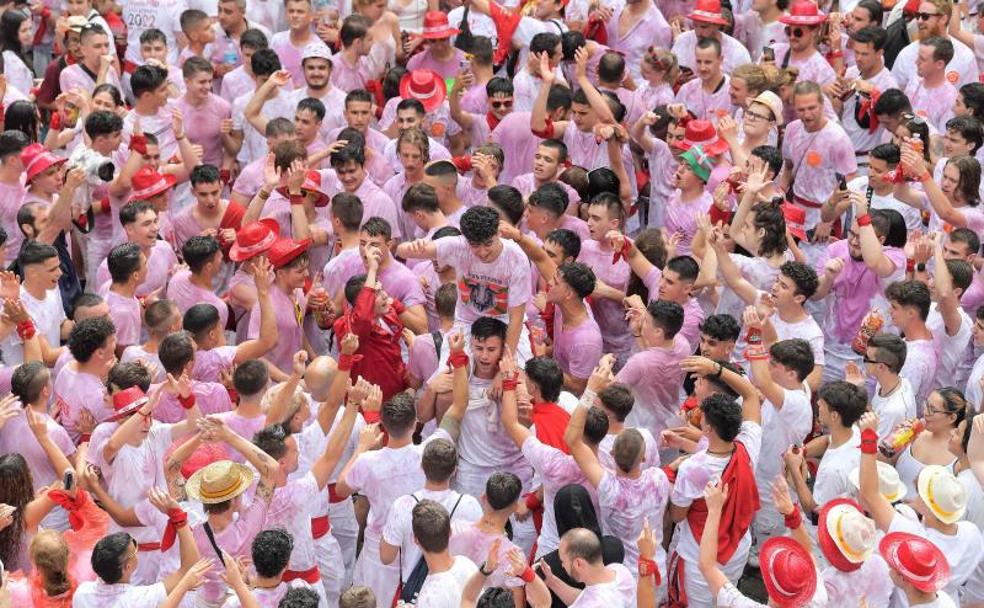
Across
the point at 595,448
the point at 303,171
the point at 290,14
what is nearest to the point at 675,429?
the point at 595,448

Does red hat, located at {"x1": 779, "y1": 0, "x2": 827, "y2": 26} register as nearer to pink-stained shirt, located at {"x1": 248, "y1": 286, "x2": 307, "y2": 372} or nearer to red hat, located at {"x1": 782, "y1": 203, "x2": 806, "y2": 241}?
red hat, located at {"x1": 782, "y1": 203, "x2": 806, "y2": 241}

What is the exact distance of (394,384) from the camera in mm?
9672

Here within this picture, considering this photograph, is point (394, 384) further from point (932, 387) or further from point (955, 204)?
point (955, 204)

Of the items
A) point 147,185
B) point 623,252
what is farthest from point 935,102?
point 147,185

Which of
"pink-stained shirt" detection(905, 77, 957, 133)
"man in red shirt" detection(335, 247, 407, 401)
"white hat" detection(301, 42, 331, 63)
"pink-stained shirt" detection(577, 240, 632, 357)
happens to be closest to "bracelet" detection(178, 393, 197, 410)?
"man in red shirt" detection(335, 247, 407, 401)

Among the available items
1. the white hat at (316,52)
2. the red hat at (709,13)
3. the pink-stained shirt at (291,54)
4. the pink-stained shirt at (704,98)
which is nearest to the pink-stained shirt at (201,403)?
the white hat at (316,52)

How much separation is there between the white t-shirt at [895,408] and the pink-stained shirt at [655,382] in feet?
4.02

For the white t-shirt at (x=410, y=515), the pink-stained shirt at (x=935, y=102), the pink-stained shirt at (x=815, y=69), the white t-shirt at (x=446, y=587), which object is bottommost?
the pink-stained shirt at (x=935, y=102)

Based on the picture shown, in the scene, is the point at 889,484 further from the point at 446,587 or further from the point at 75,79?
the point at 75,79

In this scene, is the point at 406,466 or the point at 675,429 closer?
the point at 406,466

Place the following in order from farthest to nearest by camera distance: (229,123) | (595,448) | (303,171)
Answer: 1. (229,123)
2. (303,171)
3. (595,448)

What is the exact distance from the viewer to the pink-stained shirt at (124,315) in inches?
386

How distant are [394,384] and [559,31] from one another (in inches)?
202

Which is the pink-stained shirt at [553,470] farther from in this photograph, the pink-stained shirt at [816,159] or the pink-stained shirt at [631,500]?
the pink-stained shirt at [816,159]
